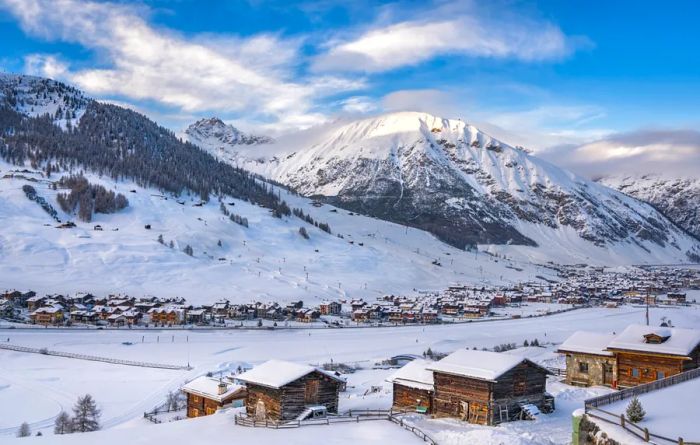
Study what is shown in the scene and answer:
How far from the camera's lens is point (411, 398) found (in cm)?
3550

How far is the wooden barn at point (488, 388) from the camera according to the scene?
31719 millimetres

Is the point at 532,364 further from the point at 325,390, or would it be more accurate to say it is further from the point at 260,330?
the point at 260,330

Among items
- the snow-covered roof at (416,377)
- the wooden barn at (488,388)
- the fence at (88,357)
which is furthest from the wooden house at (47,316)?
the wooden barn at (488,388)

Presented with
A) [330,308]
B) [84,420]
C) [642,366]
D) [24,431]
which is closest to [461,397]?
[642,366]

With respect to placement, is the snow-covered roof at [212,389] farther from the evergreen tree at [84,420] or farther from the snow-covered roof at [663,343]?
the snow-covered roof at [663,343]

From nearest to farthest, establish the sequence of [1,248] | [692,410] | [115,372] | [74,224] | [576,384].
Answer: [692,410], [576,384], [115,372], [1,248], [74,224]

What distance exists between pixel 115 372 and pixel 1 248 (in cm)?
9003

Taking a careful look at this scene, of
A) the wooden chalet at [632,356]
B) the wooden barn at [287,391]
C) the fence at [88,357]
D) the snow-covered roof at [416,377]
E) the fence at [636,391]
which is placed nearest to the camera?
the fence at [636,391]

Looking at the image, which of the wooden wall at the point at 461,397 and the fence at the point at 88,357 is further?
the fence at the point at 88,357

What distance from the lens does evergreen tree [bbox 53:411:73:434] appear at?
37.3 m

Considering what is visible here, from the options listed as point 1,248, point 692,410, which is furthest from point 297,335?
point 1,248

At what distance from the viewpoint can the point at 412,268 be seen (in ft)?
575

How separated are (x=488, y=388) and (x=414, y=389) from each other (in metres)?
5.13

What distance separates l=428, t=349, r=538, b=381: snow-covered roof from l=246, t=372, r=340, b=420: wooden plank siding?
598cm
